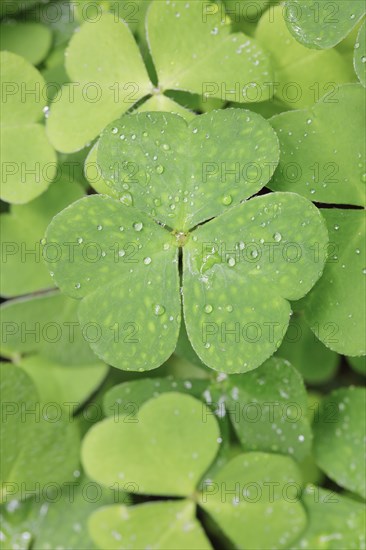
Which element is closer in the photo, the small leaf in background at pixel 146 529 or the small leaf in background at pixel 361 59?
the small leaf in background at pixel 361 59

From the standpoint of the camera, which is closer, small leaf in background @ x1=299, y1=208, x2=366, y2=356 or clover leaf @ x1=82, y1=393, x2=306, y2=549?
small leaf in background @ x1=299, y1=208, x2=366, y2=356

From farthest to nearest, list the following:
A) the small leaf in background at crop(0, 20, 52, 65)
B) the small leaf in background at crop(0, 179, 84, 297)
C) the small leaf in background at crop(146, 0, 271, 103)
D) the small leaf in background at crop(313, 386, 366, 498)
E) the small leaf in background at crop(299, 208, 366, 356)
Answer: the small leaf in background at crop(0, 20, 52, 65), the small leaf in background at crop(0, 179, 84, 297), the small leaf in background at crop(313, 386, 366, 498), the small leaf in background at crop(146, 0, 271, 103), the small leaf in background at crop(299, 208, 366, 356)

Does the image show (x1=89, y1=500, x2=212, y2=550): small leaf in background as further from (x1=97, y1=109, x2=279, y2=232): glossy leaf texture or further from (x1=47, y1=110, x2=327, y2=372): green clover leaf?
(x1=97, y1=109, x2=279, y2=232): glossy leaf texture

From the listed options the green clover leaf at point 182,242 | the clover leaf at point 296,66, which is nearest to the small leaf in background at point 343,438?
the green clover leaf at point 182,242

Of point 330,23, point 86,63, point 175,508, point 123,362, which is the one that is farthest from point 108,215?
point 175,508

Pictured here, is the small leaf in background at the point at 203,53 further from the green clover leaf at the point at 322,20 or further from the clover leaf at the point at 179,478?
the clover leaf at the point at 179,478

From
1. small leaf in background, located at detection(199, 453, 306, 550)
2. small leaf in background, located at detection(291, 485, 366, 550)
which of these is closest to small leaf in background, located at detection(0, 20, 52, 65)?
small leaf in background, located at detection(199, 453, 306, 550)

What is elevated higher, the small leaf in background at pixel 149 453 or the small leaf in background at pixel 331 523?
the small leaf in background at pixel 149 453
